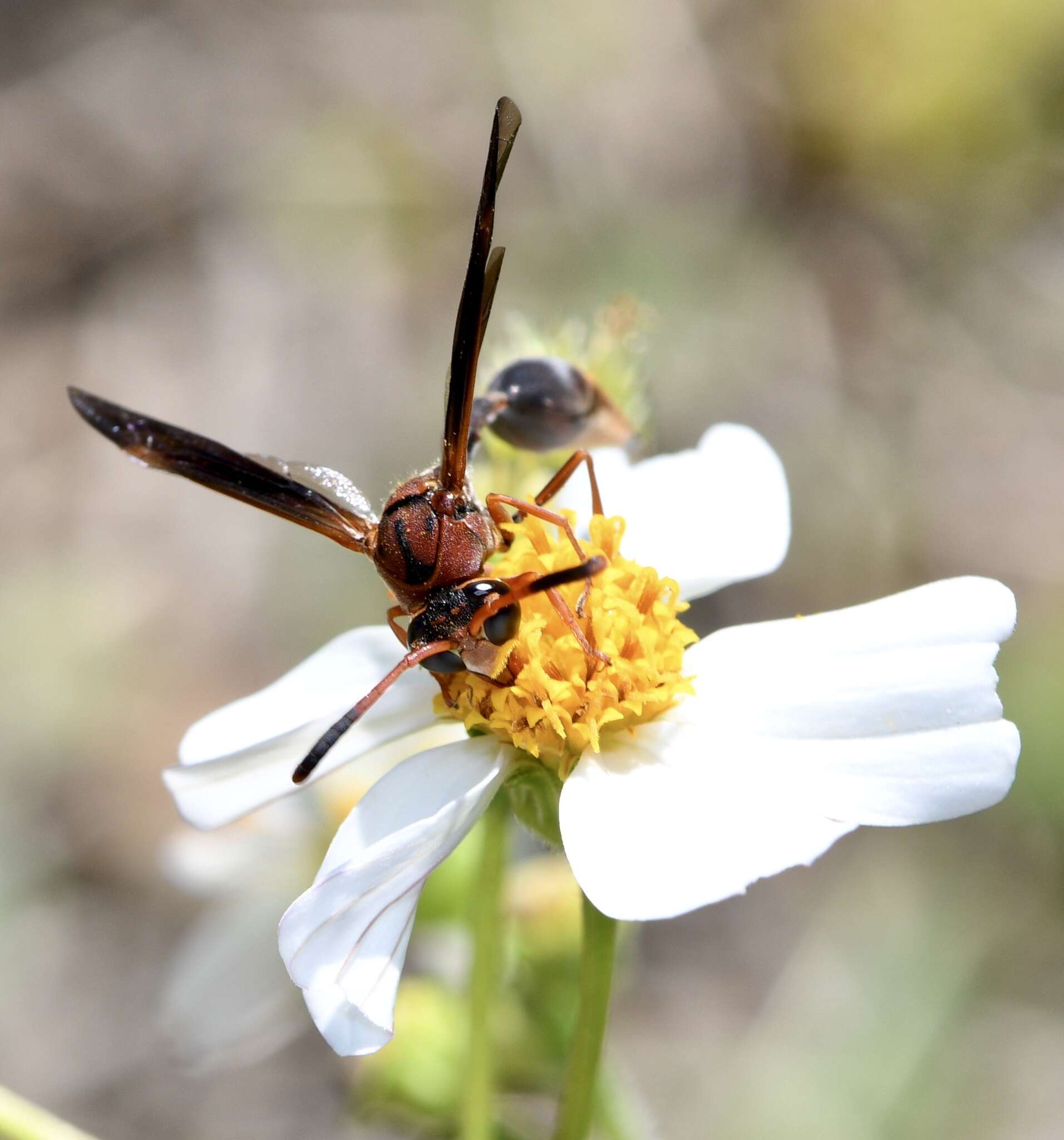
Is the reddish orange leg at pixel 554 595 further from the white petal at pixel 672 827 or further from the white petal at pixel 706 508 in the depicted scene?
the white petal at pixel 706 508

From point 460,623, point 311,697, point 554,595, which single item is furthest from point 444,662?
point 311,697

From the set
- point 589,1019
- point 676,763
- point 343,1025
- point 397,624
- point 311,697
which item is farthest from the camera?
point 311,697

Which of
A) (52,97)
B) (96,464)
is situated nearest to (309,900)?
(96,464)

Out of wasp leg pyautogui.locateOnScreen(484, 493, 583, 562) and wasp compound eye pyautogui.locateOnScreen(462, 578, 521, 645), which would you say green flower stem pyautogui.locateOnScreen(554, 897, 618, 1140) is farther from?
wasp leg pyautogui.locateOnScreen(484, 493, 583, 562)

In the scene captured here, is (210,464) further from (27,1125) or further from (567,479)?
(27,1125)

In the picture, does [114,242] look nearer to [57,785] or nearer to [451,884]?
[57,785]

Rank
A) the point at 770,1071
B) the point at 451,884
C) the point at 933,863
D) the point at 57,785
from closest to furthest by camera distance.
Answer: the point at 451,884 < the point at 770,1071 < the point at 933,863 < the point at 57,785
